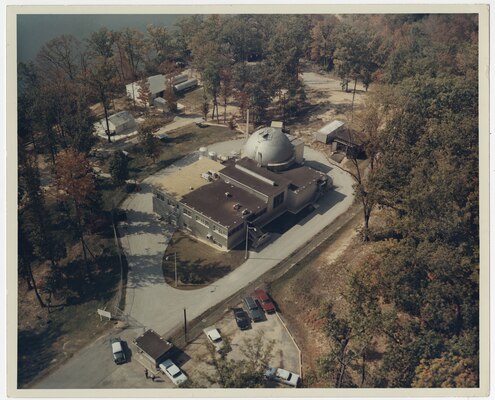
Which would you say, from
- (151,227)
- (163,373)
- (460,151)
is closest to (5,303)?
(163,373)

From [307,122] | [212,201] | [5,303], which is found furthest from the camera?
[307,122]

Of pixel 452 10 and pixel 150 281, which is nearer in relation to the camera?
pixel 452 10

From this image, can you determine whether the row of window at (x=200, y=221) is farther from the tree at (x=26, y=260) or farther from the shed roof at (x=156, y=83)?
the shed roof at (x=156, y=83)

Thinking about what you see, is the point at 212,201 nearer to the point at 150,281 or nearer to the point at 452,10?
the point at 150,281

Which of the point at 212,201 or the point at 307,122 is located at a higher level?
the point at 307,122

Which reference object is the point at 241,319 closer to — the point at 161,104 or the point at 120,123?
the point at 120,123

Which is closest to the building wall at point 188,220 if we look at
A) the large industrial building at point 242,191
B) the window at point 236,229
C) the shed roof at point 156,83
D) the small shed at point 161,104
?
the large industrial building at point 242,191

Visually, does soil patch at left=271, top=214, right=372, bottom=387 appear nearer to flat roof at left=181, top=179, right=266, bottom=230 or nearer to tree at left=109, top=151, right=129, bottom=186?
flat roof at left=181, top=179, right=266, bottom=230

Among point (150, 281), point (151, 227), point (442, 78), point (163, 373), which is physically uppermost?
point (442, 78)
